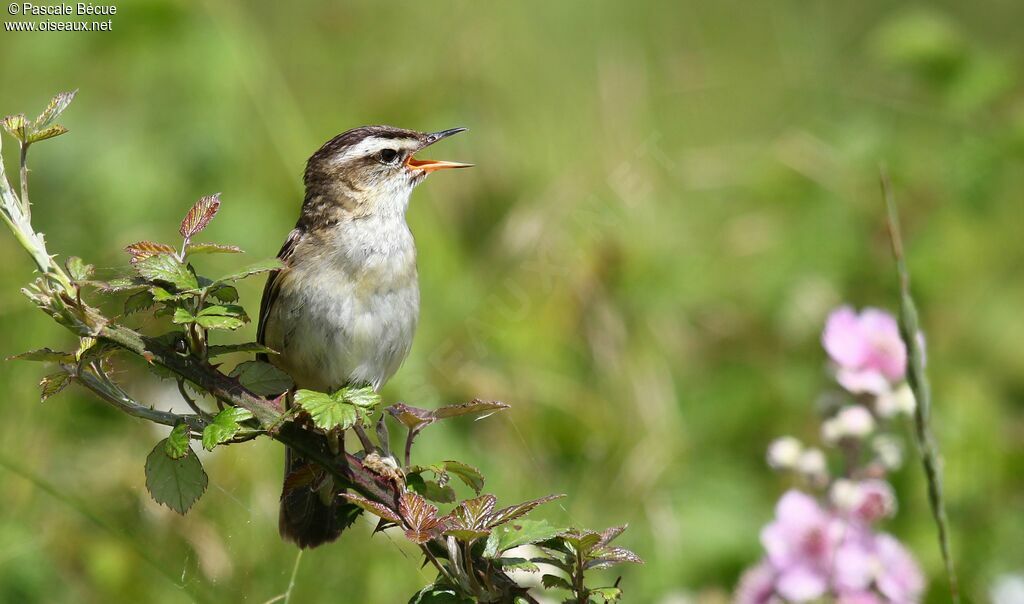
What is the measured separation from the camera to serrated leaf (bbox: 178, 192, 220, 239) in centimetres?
186

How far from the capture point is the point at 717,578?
4.33 meters

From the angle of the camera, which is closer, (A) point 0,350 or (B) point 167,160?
(A) point 0,350

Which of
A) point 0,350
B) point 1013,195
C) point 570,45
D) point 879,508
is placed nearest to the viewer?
point 879,508

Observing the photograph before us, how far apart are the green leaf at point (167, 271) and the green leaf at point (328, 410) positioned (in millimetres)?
226

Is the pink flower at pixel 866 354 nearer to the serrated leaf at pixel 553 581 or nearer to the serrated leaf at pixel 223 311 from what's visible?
the serrated leaf at pixel 553 581

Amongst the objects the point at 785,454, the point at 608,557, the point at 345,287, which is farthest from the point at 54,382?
the point at 785,454

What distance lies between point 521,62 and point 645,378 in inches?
142

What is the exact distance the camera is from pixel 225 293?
1.86 m

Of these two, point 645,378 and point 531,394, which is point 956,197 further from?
point 531,394

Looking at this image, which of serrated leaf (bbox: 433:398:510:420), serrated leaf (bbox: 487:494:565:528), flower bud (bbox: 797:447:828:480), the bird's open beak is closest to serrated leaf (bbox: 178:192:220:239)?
serrated leaf (bbox: 433:398:510:420)

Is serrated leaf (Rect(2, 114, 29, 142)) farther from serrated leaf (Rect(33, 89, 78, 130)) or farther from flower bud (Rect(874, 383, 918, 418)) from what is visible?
flower bud (Rect(874, 383, 918, 418))

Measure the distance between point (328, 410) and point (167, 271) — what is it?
0.30 metres

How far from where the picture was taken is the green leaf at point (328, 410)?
5.76 ft

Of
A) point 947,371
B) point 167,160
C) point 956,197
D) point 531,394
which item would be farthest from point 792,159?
point 167,160
